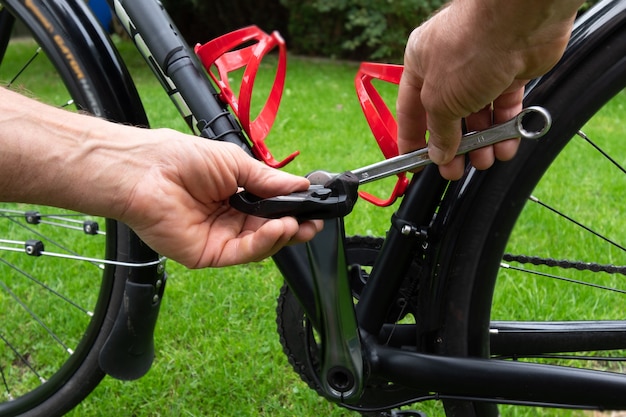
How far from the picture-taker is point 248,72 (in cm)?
99

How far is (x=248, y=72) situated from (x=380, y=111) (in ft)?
0.77

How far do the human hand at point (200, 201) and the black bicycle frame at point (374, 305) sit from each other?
0.50 ft

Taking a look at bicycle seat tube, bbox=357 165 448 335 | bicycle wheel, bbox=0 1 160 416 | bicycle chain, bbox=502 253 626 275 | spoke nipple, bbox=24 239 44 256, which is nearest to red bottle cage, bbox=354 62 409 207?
bicycle seat tube, bbox=357 165 448 335

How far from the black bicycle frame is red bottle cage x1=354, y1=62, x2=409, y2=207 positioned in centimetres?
6

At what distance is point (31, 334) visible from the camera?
1826 millimetres

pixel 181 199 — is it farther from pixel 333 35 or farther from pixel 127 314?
pixel 333 35

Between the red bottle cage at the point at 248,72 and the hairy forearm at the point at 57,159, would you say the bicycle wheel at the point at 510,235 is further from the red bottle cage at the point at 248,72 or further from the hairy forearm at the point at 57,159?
the hairy forearm at the point at 57,159

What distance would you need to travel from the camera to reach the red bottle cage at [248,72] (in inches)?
39.5

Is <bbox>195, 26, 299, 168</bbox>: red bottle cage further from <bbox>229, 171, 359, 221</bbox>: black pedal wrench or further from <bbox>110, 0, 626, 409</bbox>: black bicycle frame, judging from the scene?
<bbox>229, 171, 359, 221</bbox>: black pedal wrench

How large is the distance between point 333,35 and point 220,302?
5.87m

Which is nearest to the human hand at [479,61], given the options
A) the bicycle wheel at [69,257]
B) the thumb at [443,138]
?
the thumb at [443,138]

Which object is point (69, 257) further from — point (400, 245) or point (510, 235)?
point (510, 235)

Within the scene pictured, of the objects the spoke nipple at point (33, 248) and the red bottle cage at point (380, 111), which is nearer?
the red bottle cage at point (380, 111)

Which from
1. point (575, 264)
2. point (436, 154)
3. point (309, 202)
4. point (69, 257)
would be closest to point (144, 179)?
point (309, 202)
